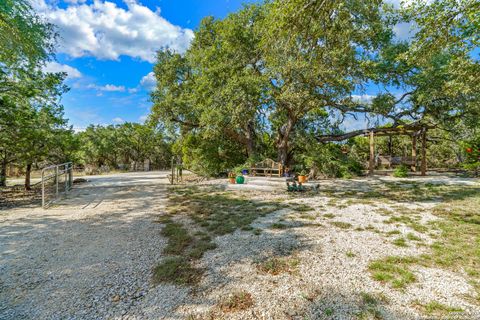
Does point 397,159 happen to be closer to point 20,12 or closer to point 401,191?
point 401,191

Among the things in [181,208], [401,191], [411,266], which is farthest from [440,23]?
[181,208]

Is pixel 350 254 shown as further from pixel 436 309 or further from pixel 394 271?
pixel 436 309

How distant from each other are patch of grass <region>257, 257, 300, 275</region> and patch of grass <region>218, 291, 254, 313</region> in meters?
0.58

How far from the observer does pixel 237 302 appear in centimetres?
255

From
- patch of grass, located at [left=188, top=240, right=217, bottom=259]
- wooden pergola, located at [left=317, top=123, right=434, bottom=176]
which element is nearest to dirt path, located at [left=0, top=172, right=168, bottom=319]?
patch of grass, located at [left=188, top=240, right=217, bottom=259]

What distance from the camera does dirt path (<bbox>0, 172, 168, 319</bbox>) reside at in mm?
2623

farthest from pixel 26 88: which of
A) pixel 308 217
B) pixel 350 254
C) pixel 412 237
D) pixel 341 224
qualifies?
pixel 412 237

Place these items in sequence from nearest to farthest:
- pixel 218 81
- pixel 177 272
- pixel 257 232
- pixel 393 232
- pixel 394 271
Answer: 1. pixel 394 271
2. pixel 177 272
3. pixel 393 232
4. pixel 257 232
5. pixel 218 81

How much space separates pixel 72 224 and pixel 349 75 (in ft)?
33.7

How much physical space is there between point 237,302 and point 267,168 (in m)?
10.3

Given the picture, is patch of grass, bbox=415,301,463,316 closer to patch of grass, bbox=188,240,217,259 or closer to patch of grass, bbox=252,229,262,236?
patch of grass, bbox=252,229,262,236

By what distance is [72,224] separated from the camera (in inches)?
220

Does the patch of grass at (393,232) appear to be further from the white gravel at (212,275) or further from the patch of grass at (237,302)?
the patch of grass at (237,302)

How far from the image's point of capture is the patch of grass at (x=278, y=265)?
3.17 m
